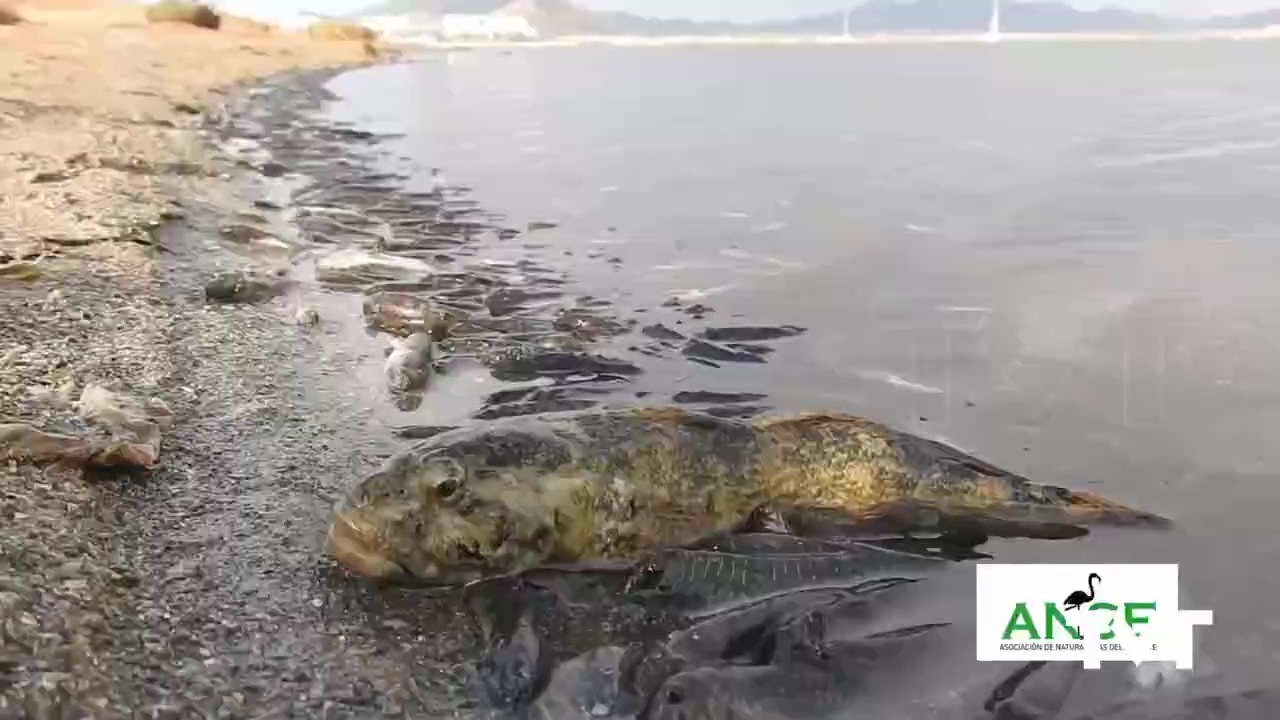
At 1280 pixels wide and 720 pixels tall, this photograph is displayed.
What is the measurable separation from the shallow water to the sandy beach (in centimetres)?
117

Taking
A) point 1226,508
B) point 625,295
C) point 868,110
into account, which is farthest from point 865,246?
point 868,110

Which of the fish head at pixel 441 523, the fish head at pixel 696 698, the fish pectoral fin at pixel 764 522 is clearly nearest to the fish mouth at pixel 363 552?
the fish head at pixel 441 523

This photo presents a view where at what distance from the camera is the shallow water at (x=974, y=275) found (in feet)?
12.2

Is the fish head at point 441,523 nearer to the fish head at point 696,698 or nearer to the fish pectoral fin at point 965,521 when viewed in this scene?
the fish head at point 696,698

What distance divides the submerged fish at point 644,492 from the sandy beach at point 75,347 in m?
0.64

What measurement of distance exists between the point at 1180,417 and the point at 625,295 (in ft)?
10.4

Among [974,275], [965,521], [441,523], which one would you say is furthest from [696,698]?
[974,275]

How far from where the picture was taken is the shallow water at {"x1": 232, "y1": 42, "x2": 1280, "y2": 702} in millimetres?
3721

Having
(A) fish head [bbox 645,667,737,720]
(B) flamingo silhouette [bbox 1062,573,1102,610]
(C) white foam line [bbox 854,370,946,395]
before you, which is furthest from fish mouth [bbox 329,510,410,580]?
(C) white foam line [bbox 854,370,946,395]

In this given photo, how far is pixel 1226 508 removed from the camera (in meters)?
3.45

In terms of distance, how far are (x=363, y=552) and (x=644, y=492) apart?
854 millimetres

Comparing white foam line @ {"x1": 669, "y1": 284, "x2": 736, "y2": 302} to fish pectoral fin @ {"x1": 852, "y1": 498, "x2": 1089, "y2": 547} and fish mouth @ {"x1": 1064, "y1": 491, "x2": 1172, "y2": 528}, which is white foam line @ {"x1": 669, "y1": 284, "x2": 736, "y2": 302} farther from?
fish mouth @ {"x1": 1064, "y1": 491, "x2": 1172, "y2": 528}

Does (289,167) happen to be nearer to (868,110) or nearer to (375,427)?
(375,427)

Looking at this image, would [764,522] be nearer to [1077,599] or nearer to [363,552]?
[1077,599]
